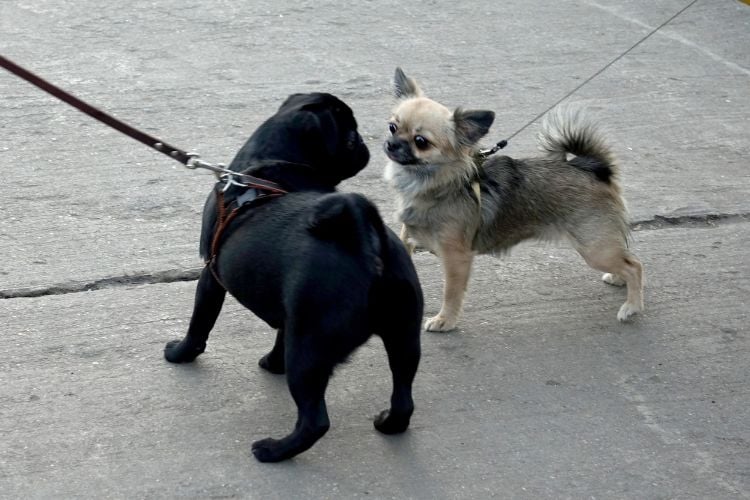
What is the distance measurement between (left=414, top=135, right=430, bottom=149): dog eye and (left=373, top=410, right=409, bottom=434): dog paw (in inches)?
46.9

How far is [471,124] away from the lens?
427 centimetres

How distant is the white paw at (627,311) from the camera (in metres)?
4.64

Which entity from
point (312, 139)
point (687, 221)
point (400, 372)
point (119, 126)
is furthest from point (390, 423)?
point (687, 221)

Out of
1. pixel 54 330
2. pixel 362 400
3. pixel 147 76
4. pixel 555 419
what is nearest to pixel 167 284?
pixel 54 330

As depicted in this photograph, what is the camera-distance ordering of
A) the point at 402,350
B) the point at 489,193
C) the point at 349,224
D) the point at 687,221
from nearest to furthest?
the point at 349,224
the point at 402,350
the point at 489,193
the point at 687,221

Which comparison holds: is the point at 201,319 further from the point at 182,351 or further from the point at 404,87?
the point at 404,87

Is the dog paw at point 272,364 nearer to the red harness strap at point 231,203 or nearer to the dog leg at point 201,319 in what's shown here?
the dog leg at point 201,319

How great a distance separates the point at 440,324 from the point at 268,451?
1.21 m

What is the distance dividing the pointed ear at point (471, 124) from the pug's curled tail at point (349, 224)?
110cm

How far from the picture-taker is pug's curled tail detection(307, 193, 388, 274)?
325 centimetres

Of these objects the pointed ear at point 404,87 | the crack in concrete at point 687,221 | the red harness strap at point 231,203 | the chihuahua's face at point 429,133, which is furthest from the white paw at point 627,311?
the red harness strap at point 231,203

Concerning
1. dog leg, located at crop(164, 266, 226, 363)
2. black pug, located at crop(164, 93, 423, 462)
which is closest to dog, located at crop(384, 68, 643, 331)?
black pug, located at crop(164, 93, 423, 462)

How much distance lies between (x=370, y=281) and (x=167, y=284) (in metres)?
1.64

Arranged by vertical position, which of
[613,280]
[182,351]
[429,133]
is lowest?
[182,351]
